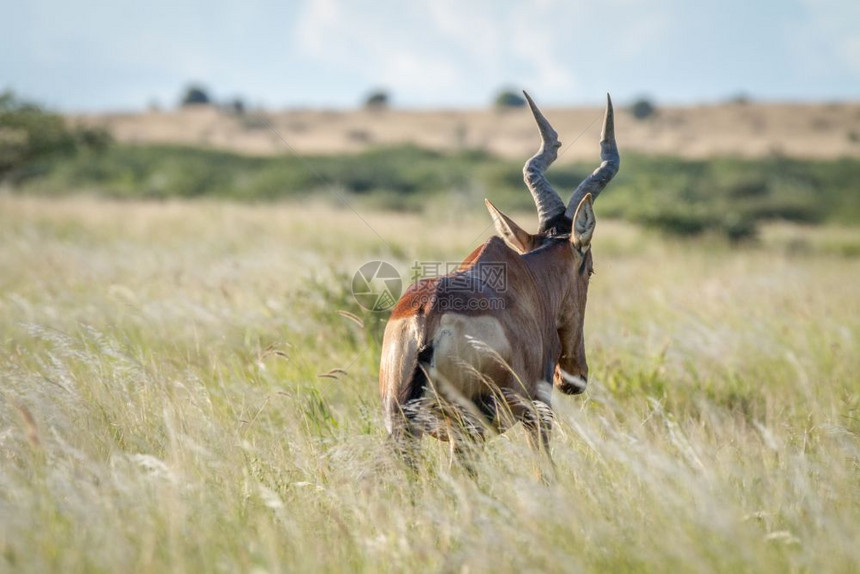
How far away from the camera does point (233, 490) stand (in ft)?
12.4

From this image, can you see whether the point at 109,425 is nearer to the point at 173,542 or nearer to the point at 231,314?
the point at 173,542

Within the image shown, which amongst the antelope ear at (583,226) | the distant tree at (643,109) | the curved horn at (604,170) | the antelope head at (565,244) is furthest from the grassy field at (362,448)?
the distant tree at (643,109)

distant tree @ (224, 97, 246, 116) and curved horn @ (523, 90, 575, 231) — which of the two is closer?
curved horn @ (523, 90, 575, 231)

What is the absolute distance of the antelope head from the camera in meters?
4.49

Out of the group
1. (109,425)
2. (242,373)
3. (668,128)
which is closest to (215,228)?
(242,373)

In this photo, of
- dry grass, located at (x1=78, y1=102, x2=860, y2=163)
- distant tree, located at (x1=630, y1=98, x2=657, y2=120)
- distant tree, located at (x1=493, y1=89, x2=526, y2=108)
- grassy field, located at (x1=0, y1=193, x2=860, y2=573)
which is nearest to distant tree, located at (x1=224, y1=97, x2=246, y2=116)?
dry grass, located at (x1=78, y1=102, x2=860, y2=163)

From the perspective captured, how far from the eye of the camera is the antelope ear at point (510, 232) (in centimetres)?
438

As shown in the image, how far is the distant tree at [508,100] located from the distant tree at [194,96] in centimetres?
2901

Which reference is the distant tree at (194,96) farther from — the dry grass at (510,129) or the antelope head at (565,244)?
the antelope head at (565,244)

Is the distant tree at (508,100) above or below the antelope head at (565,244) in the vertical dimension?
above

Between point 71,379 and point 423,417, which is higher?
point 423,417

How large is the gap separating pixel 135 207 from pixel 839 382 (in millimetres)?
17520

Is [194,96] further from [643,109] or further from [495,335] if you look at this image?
[495,335]

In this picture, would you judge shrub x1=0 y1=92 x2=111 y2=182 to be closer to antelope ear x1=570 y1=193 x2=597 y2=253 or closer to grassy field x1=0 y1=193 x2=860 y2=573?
grassy field x1=0 y1=193 x2=860 y2=573
